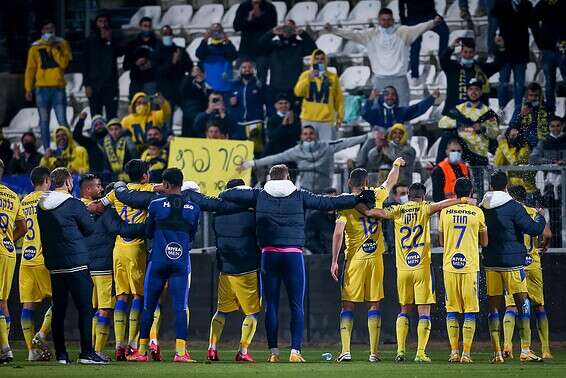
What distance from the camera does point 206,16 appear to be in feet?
96.6

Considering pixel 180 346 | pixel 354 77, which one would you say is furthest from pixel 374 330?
pixel 354 77

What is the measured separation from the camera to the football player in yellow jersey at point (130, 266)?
695 inches

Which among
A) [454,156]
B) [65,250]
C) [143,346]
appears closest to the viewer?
[65,250]

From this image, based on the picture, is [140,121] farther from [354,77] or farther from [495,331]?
[495,331]

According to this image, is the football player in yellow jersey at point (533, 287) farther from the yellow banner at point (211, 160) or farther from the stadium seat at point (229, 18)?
the stadium seat at point (229, 18)

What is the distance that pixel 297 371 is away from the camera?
1549 cm

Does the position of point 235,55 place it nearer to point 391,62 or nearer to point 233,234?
point 391,62

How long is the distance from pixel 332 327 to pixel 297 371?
19.9ft

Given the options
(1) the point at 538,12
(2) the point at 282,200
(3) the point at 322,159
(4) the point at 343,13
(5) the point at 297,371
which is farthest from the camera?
(4) the point at 343,13

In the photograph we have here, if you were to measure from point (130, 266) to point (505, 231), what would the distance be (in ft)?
15.5

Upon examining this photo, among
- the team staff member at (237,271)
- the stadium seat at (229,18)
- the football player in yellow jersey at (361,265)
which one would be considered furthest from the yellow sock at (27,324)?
the stadium seat at (229,18)

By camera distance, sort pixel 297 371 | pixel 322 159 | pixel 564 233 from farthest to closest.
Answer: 1. pixel 322 159
2. pixel 564 233
3. pixel 297 371

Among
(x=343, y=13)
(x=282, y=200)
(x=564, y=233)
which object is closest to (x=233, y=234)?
(x=282, y=200)

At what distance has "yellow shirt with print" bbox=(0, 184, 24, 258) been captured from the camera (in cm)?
1681
